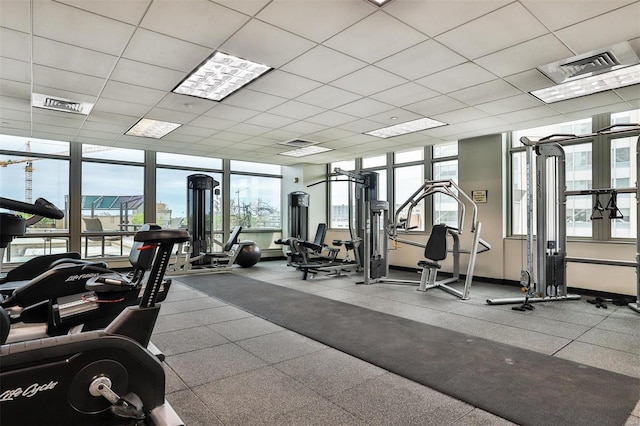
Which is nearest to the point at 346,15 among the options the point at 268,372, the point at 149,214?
the point at 268,372

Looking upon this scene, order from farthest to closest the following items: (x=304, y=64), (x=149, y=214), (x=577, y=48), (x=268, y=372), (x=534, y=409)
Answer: (x=149, y=214), (x=304, y=64), (x=577, y=48), (x=268, y=372), (x=534, y=409)

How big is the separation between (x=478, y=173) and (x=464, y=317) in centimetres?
327

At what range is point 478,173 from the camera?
6.36 metres

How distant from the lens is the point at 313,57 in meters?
3.29

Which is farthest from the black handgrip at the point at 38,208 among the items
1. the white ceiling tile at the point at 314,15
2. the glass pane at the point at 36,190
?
the glass pane at the point at 36,190

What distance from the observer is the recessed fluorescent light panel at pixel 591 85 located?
3.67 metres

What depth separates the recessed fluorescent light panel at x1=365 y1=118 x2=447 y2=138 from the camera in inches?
215

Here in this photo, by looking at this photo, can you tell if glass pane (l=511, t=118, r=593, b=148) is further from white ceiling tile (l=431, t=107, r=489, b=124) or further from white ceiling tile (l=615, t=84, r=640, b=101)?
white ceiling tile (l=431, t=107, r=489, b=124)

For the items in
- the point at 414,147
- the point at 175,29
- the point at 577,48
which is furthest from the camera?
the point at 414,147

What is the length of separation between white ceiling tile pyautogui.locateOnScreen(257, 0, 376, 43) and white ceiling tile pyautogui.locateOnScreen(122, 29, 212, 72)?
33.4 inches

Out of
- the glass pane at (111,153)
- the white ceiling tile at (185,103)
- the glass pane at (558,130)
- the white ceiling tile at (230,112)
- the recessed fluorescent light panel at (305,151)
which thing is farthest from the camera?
the recessed fluorescent light panel at (305,151)

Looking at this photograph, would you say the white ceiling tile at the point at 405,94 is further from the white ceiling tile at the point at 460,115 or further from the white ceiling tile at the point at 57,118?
the white ceiling tile at the point at 57,118

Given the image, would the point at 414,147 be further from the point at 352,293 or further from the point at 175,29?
the point at 175,29

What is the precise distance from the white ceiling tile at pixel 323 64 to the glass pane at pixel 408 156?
430cm
